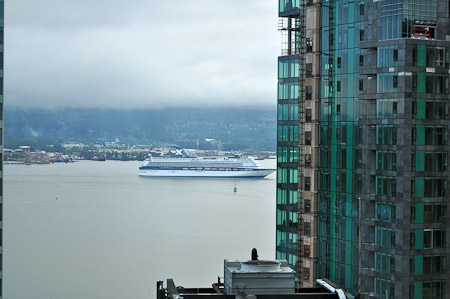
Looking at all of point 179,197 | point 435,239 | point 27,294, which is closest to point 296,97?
point 435,239

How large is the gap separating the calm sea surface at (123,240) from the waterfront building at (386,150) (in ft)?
127

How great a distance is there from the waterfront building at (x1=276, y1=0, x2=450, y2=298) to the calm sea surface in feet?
127

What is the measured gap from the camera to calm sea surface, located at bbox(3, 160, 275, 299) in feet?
277

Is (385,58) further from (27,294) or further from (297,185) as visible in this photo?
(27,294)

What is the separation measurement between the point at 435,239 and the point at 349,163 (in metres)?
6.75

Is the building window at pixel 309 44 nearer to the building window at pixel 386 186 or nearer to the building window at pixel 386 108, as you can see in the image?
the building window at pixel 386 108

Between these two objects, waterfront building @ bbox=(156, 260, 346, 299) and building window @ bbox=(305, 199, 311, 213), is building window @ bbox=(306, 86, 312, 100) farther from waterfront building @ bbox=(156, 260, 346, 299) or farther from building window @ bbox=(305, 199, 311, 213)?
waterfront building @ bbox=(156, 260, 346, 299)

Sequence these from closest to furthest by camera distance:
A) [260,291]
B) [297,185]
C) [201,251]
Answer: [260,291] < [297,185] < [201,251]

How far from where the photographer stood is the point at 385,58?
36.5 m

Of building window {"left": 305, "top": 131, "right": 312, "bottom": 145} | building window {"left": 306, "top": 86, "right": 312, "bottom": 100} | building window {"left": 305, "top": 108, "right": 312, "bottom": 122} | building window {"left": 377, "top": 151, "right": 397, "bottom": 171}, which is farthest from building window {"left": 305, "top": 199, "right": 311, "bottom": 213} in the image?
building window {"left": 377, "top": 151, "right": 397, "bottom": 171}

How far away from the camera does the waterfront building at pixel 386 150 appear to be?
3559 centimetres

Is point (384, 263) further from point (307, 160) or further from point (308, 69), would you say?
point (308, 69)

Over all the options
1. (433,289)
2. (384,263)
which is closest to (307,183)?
(384,263)

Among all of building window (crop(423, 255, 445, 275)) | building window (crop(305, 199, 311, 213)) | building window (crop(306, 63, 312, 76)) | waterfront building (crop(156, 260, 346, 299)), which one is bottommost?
building window (crop(423, 255, 445, 275))
